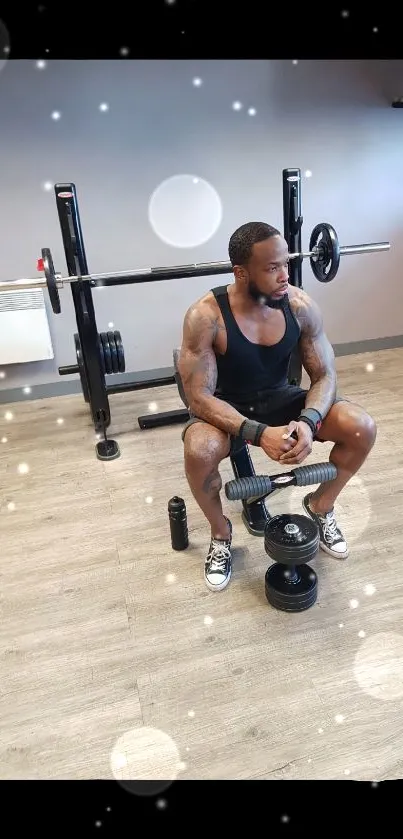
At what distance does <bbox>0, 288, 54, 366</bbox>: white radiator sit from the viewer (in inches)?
122

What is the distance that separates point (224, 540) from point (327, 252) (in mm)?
Result: 1263

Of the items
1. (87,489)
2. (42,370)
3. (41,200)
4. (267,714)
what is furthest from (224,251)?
(267,714)

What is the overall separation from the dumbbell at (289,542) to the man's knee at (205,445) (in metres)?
0.15

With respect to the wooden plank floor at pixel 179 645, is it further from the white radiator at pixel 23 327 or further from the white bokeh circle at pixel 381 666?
the white radiator at pixel 23 327

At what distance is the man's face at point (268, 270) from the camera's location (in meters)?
1.71

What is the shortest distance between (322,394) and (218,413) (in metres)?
0.35

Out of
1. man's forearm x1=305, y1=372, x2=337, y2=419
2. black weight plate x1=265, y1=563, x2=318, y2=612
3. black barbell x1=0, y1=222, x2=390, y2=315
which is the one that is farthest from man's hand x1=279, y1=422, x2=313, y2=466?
black barbell x1=0, y1=222, x2=390, y2=315

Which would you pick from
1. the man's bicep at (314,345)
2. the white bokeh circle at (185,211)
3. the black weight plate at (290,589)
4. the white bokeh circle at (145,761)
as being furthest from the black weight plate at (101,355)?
the white bokeh circle at (145,761)

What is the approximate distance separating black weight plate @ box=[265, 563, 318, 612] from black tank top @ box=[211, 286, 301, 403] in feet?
1.93

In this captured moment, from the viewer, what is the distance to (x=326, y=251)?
2.39 meters

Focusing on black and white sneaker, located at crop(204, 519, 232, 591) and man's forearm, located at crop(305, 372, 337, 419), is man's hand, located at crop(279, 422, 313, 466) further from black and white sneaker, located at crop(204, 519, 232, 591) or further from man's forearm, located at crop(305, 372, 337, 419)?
black and white sneaker, located at crop(204, 519, 232, 591)
